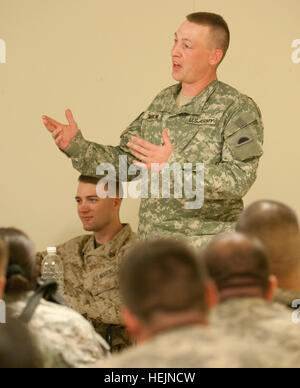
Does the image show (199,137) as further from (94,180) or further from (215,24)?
(94,180)

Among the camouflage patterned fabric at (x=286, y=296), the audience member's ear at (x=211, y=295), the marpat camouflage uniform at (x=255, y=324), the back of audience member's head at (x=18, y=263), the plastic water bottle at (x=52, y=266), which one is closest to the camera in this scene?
the audience member's ear at (x=211, y=295)

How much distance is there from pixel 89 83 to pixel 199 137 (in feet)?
5.79

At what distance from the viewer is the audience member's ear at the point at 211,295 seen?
182 cm

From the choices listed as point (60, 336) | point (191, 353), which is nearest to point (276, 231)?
point (60, 336)

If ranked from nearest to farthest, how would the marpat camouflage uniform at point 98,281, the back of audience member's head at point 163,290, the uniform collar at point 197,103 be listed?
the back of audience member's head at point 163,290, the uniform collar at point 197,103, the marpat camouflage uniform at point 98,281

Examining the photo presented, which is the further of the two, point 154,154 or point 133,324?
point 154,154

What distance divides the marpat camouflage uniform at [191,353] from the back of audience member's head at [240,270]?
0.39 meters

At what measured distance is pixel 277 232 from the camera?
2729 millimetres

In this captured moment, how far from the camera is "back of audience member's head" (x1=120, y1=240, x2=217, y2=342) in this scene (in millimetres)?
1701

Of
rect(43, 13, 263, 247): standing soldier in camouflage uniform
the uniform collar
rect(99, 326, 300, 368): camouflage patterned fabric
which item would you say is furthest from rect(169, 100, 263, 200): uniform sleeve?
rect(99, 326, 300, 368): camouflage patterned fabric

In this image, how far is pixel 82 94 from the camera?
17.4ft

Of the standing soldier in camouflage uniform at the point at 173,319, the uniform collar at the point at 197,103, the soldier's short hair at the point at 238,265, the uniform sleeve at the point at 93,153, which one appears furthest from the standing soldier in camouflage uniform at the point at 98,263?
the standing soldier in camouflage uniform at the point at 173,319

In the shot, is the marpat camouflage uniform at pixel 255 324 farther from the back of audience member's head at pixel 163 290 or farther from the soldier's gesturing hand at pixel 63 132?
the soldier's gesturing hand at pixel 63 132

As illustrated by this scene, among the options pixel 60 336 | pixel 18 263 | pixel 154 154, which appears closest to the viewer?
pixel 60 336
